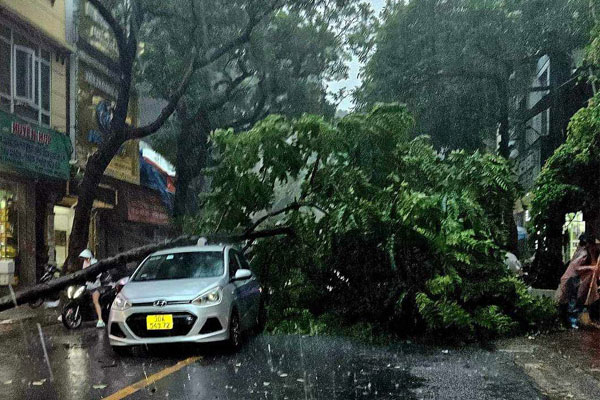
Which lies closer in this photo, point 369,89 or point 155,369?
point 155,369

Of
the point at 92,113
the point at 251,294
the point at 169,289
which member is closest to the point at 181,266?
the point at 251,294

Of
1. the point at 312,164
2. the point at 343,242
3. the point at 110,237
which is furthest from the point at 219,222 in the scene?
the point at 110,237

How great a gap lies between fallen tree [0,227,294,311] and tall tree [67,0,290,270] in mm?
4213

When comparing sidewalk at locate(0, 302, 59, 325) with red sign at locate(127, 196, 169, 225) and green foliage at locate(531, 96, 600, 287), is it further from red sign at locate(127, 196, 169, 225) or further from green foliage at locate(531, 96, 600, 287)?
red sign at locate(127, 196, 169, 225)

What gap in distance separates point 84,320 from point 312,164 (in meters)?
5.53

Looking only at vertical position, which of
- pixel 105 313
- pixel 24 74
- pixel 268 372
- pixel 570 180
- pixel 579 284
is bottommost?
pixel 105 313

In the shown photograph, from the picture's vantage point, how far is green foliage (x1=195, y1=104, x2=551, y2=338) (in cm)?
1125

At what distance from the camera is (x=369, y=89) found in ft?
87.7

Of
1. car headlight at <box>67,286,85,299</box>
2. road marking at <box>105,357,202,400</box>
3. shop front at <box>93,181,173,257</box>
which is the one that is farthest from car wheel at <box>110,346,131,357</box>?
shop front at <box>93,181,173,257</box>

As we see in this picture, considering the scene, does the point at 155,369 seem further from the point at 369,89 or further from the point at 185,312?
Answer: the point at 369,89

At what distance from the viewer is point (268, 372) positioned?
331 inches

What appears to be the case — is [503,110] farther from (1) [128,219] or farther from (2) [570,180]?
(1) [128,219]

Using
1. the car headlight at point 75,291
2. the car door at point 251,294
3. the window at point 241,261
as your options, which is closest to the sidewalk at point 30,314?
the car headlight at point 75,291

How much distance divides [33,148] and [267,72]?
952 centimetres
